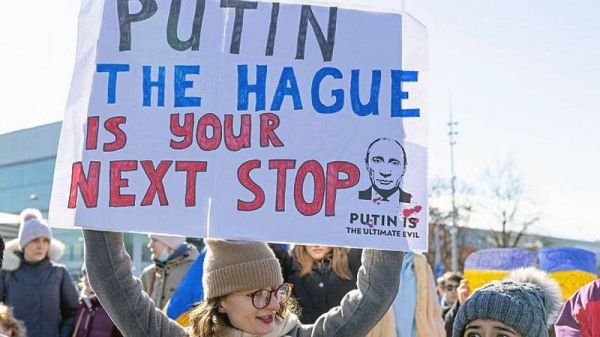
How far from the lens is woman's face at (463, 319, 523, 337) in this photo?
3.10 meters

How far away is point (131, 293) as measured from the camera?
2818mm

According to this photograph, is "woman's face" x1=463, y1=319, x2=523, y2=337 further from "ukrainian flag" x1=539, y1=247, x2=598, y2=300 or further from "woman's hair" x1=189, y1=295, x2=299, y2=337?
"ukrainian flag" x1=539, y1=247, x2=598, y2=300

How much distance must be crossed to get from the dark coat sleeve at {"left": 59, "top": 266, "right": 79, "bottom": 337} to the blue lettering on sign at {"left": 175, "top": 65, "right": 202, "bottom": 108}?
374 cm

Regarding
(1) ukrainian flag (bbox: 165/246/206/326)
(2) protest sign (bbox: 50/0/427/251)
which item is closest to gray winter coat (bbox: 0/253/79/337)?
(1) ukrainian flag (bbox: 165/246/206/326)

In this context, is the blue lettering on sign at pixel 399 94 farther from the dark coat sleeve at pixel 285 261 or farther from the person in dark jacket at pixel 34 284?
the person in dark jacket at pixel 34 284

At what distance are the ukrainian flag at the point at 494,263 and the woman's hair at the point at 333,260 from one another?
15.9 ft

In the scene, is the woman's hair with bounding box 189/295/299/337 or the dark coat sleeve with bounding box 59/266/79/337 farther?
the dark coat sleeve with bounding box 59/266/79/337

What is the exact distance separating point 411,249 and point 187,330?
31.8 inches

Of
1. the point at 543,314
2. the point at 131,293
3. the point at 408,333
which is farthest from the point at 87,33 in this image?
the point at 408,333

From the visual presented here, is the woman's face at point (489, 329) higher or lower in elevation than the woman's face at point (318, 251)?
lower

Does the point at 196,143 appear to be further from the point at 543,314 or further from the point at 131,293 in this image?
the point at 543,314

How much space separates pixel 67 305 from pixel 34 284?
0.33m

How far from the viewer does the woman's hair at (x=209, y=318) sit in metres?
2.89

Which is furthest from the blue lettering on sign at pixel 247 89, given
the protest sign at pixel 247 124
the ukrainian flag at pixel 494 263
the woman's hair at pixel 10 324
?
the ukrainian flag at pixel 494 263
